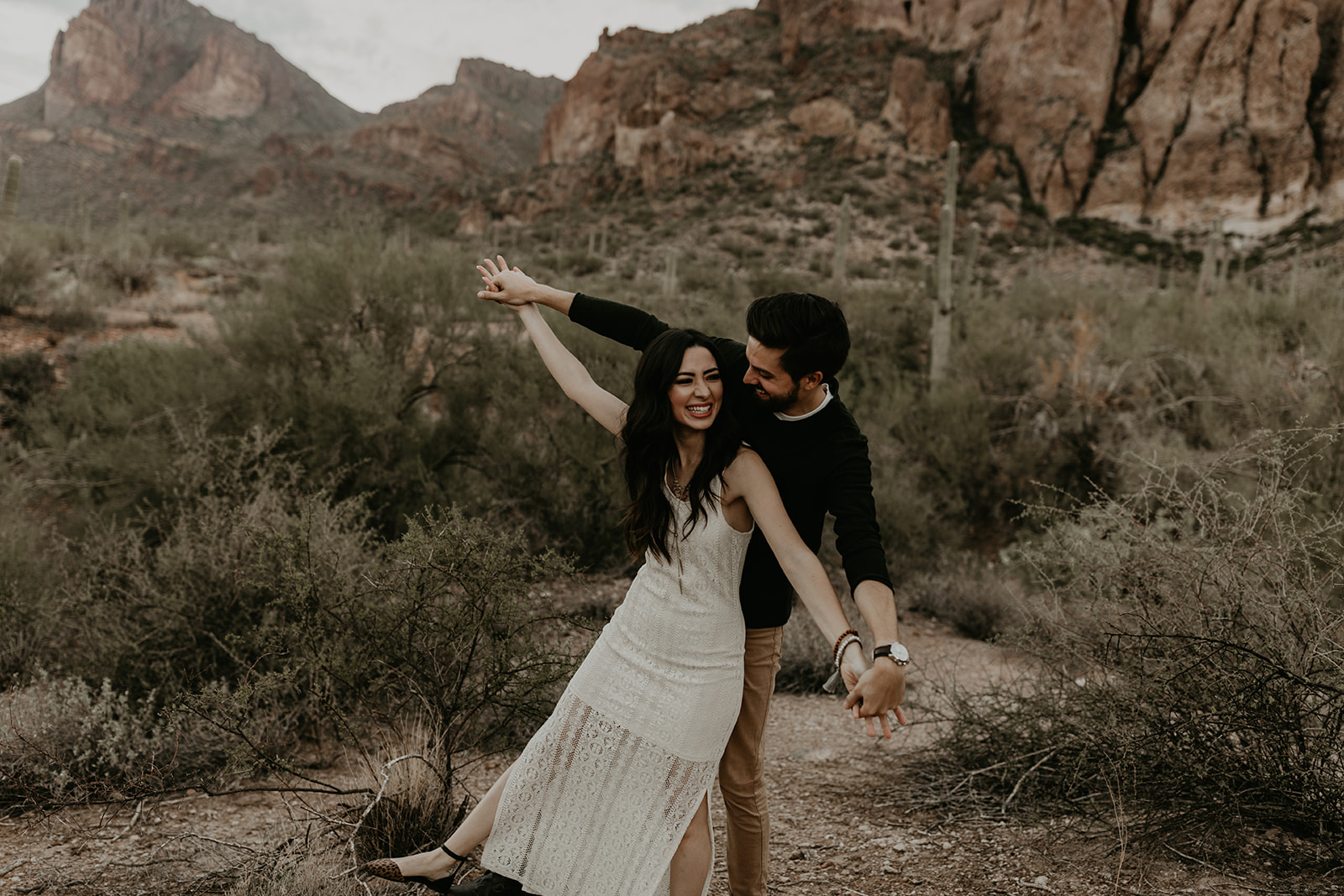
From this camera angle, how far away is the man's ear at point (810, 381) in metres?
2.04

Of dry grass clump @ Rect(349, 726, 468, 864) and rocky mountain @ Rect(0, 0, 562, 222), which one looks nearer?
dry grass clump @ Rect(349, 726, 468, 864)

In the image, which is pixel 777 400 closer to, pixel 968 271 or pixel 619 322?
pixel 619 322

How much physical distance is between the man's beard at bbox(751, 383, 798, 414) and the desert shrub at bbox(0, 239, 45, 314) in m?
12.4

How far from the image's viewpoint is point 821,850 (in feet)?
10.3

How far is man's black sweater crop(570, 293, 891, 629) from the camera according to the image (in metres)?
1.99

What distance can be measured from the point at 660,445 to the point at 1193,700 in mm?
2225

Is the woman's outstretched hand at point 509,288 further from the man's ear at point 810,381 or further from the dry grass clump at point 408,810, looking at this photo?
the dry grass clump at point 408,810

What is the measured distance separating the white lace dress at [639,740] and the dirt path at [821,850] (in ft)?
2.59

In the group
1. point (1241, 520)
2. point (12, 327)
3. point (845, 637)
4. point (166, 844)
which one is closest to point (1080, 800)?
point (1241, 520)

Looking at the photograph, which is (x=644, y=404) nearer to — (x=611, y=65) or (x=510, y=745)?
(x=510, y=745)

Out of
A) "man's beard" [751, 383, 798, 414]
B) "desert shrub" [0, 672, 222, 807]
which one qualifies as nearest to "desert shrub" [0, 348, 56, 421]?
"desert shrub" [0, 672, 222, 807]

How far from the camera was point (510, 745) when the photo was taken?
3656 millimetres

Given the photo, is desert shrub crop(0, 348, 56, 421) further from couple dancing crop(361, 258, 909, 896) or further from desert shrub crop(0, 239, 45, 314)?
couple dancing crop(361, 258, 909, 896)

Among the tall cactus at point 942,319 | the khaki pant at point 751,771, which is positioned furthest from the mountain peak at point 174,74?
the khaki pant at point 751,771
